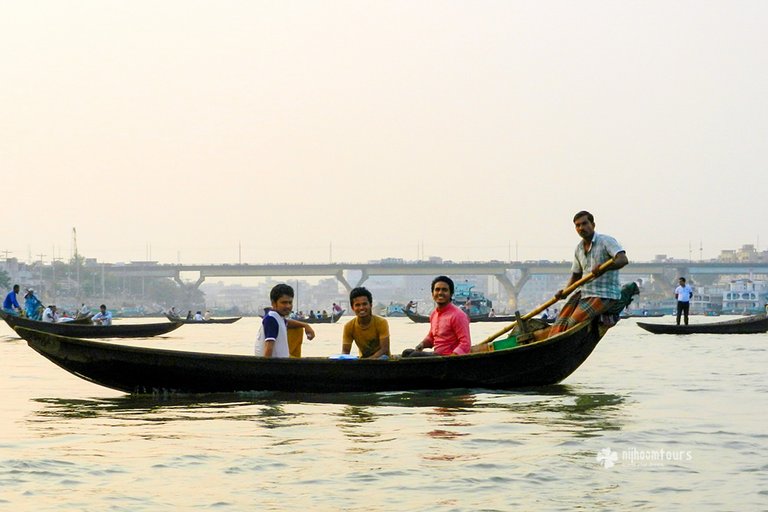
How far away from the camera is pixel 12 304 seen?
27.8 metres

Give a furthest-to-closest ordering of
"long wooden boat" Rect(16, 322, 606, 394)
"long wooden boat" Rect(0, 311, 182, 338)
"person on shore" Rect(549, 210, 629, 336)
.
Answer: "long wooden boat" Rect(0, 311, 182, 338), "person on shore" Rect(549, 210, 629, 336), "long wooden boat" Rect(16, 322, 606, 394)

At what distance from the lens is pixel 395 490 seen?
6.36 metres

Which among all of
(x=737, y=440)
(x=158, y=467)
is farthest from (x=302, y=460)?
(x=737, y=440)

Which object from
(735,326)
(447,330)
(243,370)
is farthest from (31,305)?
(447,330)

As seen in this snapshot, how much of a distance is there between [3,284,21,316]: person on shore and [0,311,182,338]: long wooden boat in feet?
0.82

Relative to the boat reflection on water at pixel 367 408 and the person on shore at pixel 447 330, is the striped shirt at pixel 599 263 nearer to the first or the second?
the boat reflection on water at pixel 367 408

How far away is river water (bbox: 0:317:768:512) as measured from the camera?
6.16m

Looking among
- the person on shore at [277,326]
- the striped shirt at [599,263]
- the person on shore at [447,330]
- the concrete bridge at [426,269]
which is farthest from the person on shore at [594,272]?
the concrete bridge at [426,269]

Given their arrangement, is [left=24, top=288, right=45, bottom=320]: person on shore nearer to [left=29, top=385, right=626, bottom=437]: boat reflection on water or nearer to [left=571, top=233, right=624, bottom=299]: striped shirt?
[left=29, top=385, right=626, bottom=437]: boat reflection on water

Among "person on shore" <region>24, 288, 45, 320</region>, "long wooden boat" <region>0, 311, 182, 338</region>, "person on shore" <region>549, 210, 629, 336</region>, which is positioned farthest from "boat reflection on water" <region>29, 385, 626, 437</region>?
"person on shore" <region>24, 288, 45, 320</region>

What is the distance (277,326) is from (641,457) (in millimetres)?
4484

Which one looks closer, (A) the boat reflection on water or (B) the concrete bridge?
(A) the boat reflection on water

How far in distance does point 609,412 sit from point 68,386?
6.88 metres

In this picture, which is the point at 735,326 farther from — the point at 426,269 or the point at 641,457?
the point at 426,269
